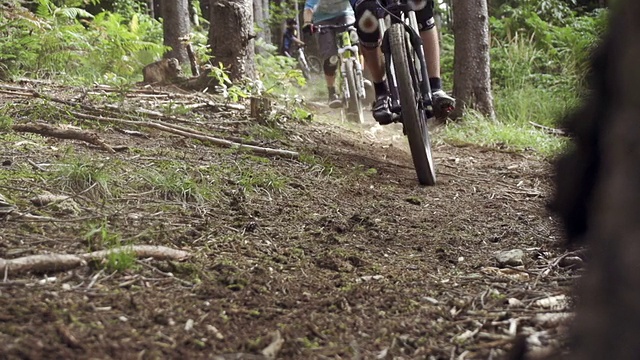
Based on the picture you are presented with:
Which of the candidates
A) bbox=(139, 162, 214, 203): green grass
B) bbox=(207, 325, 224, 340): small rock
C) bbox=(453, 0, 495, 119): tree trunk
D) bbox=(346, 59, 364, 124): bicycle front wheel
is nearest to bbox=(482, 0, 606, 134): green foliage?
bbox=(453, 0, 495, 119): tree trunk

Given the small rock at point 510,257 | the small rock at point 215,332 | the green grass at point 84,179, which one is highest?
the green grass at point 84,179

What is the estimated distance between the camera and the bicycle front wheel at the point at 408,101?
3.83 meters

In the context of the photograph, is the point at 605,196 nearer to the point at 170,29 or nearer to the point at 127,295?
the point at 127,295

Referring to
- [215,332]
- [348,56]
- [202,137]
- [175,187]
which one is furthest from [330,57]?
[215,332]

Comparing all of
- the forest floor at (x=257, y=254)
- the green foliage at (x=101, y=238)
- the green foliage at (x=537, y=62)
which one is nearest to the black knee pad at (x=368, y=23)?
the forest floor at (x=257, y=254)

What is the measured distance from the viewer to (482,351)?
59.7 inches

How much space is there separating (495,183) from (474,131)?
81.1 inches

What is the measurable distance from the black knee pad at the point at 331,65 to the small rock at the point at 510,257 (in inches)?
249

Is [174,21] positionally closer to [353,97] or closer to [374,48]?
[353,97]

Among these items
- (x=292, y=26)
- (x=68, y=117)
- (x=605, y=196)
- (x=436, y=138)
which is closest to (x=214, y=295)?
(x=605, y=196)

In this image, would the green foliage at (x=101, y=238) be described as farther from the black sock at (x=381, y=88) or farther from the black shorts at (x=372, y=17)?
the black sock at (x=381, y=88)

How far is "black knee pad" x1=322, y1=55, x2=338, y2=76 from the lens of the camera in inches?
336

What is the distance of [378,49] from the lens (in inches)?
175

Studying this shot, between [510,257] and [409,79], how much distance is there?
1.67 metres
